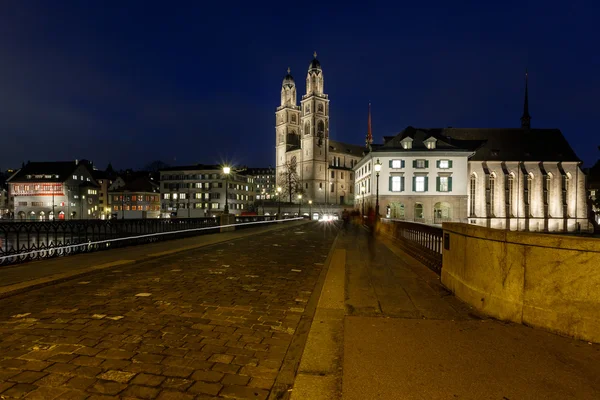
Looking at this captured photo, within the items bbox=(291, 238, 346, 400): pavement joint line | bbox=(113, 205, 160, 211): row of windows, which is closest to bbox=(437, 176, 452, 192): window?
bbox=(291, 238, 346, 400): pavement joint line

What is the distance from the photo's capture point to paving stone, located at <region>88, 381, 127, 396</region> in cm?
→ 321

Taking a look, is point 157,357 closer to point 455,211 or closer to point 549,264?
point 549,264

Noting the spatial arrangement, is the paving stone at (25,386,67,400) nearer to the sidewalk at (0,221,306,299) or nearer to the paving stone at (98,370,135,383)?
the paving stone at (98,370,135,383)

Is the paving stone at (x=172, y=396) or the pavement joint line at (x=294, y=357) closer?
the paving stone at (x=172, y=396)

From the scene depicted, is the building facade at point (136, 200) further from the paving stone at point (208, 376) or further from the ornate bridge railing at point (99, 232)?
the paving stone at point (208, 376)

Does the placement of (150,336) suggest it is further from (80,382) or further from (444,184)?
(444,184)

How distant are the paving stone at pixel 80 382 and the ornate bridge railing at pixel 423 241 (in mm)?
7451

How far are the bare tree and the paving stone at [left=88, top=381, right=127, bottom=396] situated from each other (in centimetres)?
9252

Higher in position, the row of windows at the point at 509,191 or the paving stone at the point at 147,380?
the row of windows at the point at 509,191

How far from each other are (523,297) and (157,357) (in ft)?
16.2

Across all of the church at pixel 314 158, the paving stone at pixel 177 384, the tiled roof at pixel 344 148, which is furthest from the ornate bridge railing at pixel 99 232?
the tiled roof at pixel 344 148

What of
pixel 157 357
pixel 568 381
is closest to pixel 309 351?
pixel 157 357

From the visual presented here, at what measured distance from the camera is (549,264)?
459 centimetres

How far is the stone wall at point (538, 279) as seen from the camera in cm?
432
